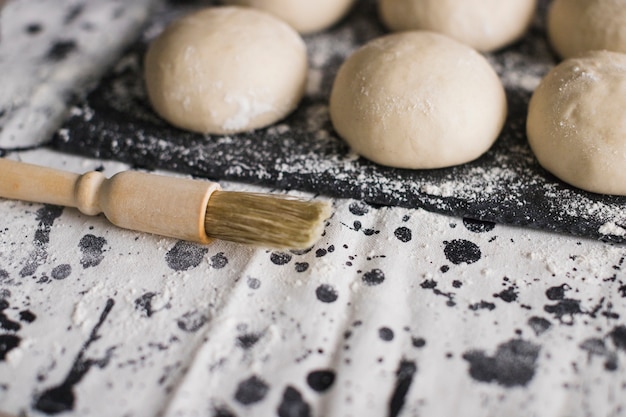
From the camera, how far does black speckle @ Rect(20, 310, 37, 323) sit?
3.06 ft

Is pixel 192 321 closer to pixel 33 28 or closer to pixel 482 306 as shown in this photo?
pixel 482 306

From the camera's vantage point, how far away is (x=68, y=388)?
838 mm

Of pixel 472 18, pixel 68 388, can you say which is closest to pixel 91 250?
pixel 68 388

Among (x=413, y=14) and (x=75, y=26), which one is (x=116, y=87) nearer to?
(x=75, y=26)

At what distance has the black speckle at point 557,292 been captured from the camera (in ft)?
3.08

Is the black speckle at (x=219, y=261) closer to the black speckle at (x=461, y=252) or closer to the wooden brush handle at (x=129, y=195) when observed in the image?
the wooden brush handle at (x=129, y=195)

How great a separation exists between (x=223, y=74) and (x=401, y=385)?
2.26 feet

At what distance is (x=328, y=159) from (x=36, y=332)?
0.59m

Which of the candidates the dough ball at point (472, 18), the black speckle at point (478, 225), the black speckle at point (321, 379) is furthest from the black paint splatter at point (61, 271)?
the dough ball at point (472, 18)

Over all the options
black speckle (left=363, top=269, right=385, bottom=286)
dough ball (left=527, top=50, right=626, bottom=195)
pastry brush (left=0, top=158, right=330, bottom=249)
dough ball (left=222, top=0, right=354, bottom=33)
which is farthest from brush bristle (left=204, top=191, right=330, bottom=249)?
dough ball (left=222, top=0, right=354, bottom=33)

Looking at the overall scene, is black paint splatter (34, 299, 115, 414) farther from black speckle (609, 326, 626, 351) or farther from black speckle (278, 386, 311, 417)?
black speckle (609, 326, 626, 351)

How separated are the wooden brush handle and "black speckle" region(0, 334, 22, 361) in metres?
0.24

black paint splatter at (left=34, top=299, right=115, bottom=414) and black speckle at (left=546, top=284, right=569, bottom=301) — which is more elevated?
black speckle at (left=546, top=284, right=569, bottom=301)

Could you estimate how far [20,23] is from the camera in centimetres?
166
